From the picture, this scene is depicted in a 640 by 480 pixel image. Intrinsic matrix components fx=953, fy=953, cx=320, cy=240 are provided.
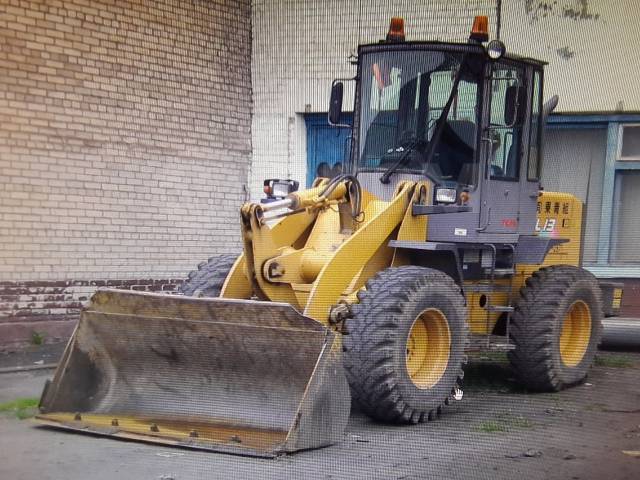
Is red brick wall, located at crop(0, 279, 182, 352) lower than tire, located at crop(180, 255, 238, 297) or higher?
lower

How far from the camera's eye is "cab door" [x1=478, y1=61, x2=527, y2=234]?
7.24 m

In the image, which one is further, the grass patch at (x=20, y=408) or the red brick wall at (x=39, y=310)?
the red brick wall at (x=39, y=310)

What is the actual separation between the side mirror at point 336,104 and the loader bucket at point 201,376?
2021 millimetres

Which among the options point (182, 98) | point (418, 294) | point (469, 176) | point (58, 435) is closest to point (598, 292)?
point (469, 176)

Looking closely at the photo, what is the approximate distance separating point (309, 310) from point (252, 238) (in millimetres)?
711

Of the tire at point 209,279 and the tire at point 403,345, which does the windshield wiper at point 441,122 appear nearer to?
the tire at point 403,345

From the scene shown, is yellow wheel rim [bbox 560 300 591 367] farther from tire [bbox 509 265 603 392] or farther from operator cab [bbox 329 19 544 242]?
operator cab [bbox 329 19 544 242]

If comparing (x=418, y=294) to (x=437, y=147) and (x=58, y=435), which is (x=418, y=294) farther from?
→ (x=58, y=435)

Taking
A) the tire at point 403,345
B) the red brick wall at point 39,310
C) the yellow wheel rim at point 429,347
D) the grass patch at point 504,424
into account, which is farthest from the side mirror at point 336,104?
the red brick wall at point 39,310

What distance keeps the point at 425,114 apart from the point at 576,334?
7.97 feet

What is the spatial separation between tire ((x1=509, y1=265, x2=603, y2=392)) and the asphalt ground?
308 millimetres

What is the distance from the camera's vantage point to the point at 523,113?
24.0ft

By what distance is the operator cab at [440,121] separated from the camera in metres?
7.16

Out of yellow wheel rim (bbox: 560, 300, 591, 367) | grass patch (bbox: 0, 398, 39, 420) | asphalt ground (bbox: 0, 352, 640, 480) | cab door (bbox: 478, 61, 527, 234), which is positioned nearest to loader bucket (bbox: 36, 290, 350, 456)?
asphalt ground (bbox: 0, 352, 640, 480)
